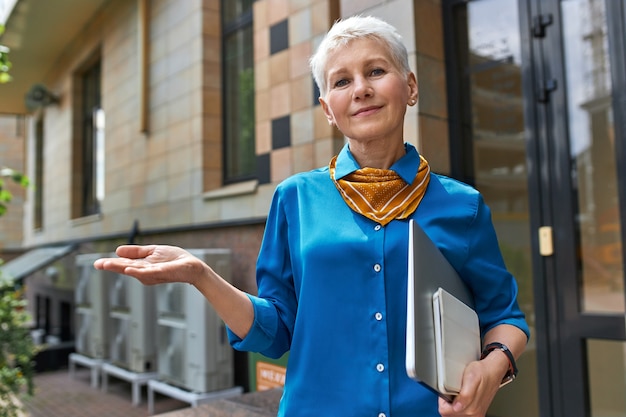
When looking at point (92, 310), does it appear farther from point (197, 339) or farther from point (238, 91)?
point (238, 91)

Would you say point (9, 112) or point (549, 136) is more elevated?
point (9, 112)

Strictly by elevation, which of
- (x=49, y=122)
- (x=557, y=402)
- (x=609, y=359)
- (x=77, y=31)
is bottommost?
(x=557, y=402)

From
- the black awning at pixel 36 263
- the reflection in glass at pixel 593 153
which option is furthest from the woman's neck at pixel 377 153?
the black awning at pixel 36 263

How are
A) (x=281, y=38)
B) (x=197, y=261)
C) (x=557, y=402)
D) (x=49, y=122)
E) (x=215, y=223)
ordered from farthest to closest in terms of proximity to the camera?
(x=49, y=122)
(x=215, y=223)
(x=281, y=38)
(x=557, y=402)
(x=197, y=261)

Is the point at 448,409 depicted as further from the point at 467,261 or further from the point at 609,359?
the point at 609,359

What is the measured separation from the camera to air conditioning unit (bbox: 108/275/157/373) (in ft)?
19.4

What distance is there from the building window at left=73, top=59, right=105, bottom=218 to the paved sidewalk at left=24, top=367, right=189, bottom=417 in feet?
12.2

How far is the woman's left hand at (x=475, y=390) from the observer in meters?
0.89

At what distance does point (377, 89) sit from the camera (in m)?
1.12

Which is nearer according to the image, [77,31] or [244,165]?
[244,165]

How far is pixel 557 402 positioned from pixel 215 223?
3653 millimetres

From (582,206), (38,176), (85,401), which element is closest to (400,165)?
(582,206)

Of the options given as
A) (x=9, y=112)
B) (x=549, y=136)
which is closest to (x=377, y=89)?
(x=549, y=136)

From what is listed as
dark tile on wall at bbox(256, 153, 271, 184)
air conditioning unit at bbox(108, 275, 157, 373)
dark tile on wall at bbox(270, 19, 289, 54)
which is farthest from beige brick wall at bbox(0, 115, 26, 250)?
dark tile on wall at bbox(270, 19, 289, 54)
